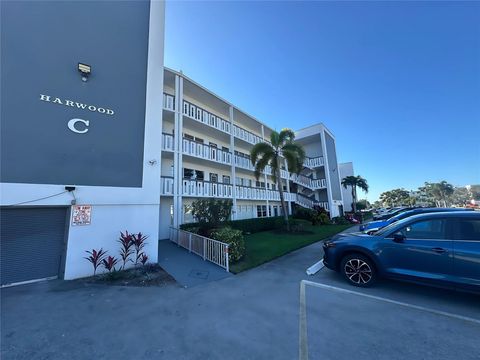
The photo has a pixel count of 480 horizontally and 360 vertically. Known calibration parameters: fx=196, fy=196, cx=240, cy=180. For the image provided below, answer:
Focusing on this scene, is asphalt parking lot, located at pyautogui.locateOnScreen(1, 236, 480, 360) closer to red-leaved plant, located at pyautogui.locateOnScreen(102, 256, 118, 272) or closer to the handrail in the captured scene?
red-leaved plant, located at pyautogui.locateOnScreen(102, 256, 118, 272)

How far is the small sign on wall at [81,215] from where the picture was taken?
6.28m

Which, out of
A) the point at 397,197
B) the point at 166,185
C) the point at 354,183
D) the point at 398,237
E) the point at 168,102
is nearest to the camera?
the point at 398,237

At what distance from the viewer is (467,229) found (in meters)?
4.25

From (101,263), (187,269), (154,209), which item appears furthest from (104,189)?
(187,269)

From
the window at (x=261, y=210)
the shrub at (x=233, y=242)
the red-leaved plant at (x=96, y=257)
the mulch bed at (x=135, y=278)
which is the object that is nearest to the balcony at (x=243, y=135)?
the window at (x=261, y=210)

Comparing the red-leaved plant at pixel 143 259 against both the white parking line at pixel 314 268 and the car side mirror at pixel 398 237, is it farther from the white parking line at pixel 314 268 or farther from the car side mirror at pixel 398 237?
the car side mirror at pixel 398 237

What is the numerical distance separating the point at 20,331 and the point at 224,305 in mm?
3728

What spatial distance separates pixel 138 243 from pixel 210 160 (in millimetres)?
8200

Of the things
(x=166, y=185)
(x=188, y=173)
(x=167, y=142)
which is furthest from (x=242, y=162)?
(x=166, y=185)

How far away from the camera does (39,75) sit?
6.28 metres

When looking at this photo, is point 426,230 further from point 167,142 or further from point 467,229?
point 167,142

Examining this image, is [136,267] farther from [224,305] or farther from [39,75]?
Answer: [39,75]

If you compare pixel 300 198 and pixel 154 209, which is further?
pixel 300 198

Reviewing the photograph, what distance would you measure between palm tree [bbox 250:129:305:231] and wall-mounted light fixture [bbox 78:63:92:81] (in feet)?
35.4
